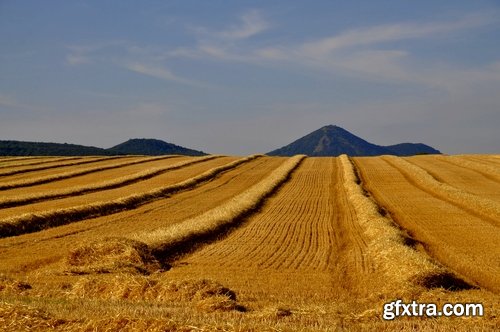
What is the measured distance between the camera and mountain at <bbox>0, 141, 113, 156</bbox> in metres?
120

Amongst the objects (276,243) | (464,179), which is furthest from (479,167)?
(276,243)

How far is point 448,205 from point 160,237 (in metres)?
18.2

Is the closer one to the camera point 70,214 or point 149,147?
point 70,214

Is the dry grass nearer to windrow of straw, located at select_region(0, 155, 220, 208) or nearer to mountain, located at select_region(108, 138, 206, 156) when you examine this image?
windrow of straw, located at select_region(0, 155, 220, 208)

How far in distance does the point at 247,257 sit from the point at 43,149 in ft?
372

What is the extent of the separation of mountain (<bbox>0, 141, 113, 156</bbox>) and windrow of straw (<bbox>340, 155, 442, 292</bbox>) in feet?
332

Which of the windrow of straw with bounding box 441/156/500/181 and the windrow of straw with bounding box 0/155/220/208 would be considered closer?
the windrow of straw with bounding box 0/155/220/208

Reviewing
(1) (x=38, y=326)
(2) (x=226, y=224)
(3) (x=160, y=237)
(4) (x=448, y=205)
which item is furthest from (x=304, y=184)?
(1) (x=38, y=326)

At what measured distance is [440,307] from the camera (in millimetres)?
13531

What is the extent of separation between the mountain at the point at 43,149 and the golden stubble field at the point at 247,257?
78.9 meters

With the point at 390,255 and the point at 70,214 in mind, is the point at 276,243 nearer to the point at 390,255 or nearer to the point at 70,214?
the point at 390,255
